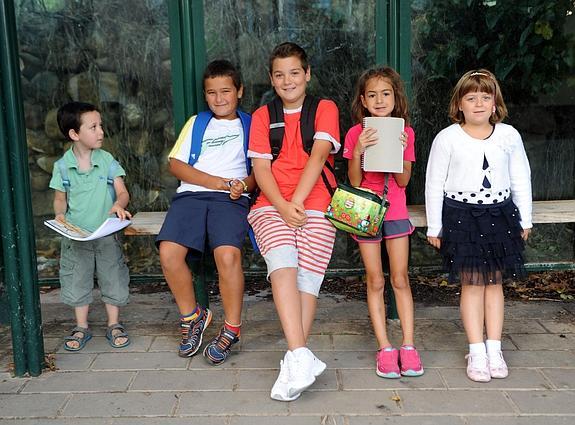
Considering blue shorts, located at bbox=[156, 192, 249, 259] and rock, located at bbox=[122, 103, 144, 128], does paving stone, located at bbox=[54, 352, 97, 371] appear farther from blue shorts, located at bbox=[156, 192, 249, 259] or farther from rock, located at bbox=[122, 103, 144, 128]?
rock, located at bbox=[122, 103, 144, 128]

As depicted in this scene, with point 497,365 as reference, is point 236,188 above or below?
above

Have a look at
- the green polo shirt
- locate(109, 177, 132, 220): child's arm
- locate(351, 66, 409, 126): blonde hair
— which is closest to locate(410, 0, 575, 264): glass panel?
locate(351, 66, 409, 126): blonde hair

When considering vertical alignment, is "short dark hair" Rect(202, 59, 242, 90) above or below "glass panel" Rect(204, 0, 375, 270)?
below

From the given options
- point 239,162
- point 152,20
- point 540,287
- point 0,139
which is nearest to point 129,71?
point 152,20

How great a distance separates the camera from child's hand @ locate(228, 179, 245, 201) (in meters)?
3.61

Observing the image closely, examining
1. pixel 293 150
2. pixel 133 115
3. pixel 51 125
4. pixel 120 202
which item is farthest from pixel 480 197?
pixel 51 125

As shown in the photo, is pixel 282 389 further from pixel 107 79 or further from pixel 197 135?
pixel 107 79

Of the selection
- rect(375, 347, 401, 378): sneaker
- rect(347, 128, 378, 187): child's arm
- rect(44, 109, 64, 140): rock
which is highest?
rect(44, 109, 64, 140): rock

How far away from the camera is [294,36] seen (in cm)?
445

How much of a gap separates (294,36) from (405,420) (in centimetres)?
263

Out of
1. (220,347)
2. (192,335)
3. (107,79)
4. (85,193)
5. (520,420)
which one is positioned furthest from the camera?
(107,79)

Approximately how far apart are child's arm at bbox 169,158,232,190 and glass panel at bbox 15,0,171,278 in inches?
39.9

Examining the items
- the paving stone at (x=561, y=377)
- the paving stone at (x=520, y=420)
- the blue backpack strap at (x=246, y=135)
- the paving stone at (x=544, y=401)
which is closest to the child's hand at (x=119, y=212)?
the blue backpack strap at (x=246, y=135)

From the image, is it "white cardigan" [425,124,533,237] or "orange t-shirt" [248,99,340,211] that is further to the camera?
"orange t-shirt" [248,99,340,211]
